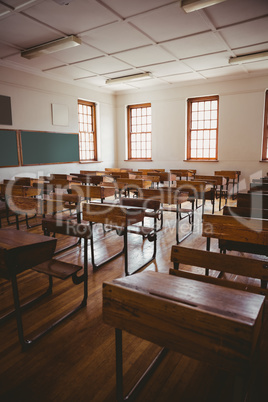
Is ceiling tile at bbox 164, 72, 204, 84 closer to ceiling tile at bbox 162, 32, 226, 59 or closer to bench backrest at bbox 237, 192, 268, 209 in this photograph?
ceiling tile at bbox 162, 32, 226, 59

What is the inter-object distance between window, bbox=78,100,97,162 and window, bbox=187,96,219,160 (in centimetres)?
315

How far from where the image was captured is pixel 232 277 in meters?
2.79

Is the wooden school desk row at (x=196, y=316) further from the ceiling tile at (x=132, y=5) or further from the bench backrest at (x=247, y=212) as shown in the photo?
the ceiling tile at (x=132, y=5)

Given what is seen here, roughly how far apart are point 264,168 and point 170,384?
742 centimetres

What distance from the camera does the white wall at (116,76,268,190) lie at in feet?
25.4

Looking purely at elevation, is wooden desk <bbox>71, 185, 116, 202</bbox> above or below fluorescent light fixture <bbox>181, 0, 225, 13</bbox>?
below

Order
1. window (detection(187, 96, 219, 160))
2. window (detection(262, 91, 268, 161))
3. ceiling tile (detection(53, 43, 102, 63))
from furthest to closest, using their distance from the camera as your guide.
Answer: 1. window (detection(187, 96, 219, 160))
2. window (detection(262, 91, 268, 161))
3. ceiling tile (detection(53, 43, 102, 63))

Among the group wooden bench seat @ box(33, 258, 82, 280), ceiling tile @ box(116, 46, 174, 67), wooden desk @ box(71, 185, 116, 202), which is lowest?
wooden bench seat @ box(33, 258, 82, 280)

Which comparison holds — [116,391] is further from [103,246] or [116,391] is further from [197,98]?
[197,98]

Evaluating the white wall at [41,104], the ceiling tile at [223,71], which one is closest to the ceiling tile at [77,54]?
the white wall at [41,104]

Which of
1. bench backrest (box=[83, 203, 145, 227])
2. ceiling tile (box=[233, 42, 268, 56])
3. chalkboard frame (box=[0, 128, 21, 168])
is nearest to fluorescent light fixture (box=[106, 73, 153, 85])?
ceiling tile (box=[233, 42, 268, 56])

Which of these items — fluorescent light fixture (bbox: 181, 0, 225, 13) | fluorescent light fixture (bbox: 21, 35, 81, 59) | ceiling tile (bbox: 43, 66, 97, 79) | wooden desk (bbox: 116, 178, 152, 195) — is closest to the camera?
fluorescent light fixture (bbox: 181, 0, 225, 13)

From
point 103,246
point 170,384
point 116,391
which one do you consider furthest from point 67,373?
point 103,246

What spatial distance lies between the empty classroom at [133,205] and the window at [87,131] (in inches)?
2.6
